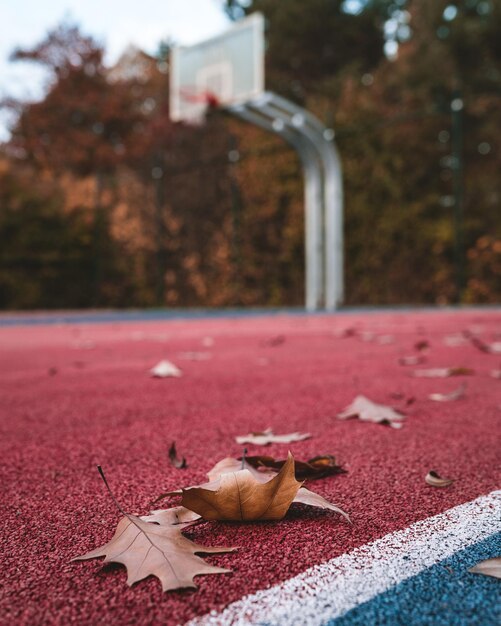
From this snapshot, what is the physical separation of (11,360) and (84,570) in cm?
312

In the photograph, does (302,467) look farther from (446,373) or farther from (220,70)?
(220,70)

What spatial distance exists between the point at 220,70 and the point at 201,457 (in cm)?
985

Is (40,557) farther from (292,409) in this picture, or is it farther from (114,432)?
(292,409)

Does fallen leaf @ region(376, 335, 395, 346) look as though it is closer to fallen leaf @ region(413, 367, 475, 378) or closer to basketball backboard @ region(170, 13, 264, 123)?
fallen leaf @ region(413, 367, 475, 378)

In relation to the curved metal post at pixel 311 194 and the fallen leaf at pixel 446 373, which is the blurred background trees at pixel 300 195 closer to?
the curved metal post at pixel 311 194

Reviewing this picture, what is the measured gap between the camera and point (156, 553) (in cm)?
76

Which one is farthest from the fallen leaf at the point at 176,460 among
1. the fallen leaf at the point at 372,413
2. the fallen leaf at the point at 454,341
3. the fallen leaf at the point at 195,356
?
the fallen leaf at the point at 454,341

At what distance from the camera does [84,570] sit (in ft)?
2.51

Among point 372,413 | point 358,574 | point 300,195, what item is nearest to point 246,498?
point 358,574

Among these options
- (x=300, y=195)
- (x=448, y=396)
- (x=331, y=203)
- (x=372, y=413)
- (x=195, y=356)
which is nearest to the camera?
(x=372, y=413)

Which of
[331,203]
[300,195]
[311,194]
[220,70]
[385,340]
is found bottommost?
[385,340]

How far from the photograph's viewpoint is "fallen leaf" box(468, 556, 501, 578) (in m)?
0.70

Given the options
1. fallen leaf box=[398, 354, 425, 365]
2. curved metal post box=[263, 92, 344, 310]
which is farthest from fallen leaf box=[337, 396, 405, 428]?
curved metal post box=[263, 92, 344, 310]

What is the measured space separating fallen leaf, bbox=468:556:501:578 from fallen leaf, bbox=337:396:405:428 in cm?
88
